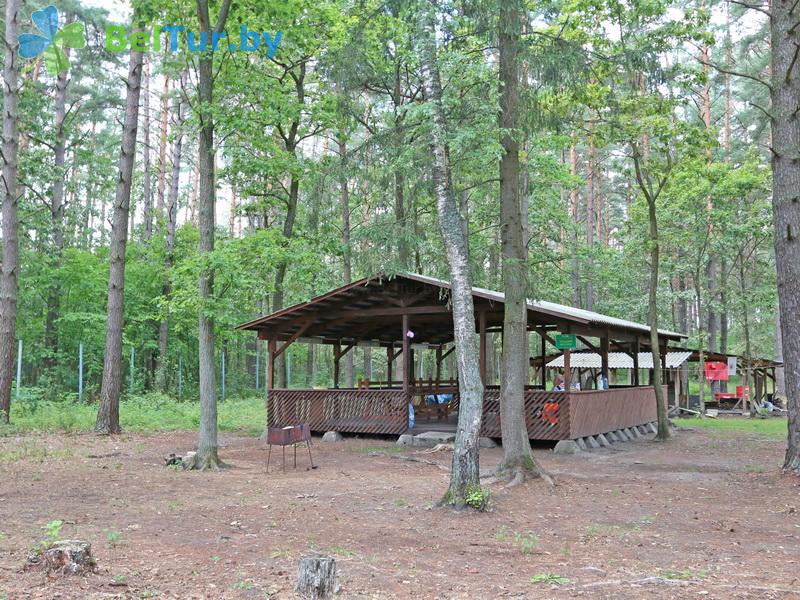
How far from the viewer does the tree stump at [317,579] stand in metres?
4.39

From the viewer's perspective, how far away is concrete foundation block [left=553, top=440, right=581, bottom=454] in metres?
13.8

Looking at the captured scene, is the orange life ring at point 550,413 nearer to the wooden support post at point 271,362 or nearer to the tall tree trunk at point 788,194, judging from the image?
the tall tree trunk at point 788,194

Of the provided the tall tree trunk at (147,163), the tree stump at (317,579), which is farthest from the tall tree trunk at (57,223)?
the tree stump at (317,579)

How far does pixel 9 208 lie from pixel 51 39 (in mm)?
6778

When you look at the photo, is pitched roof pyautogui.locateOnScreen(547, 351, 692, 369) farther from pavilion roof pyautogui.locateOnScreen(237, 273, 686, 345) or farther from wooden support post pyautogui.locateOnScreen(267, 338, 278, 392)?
wooden support post pyautogui.locateOnScreen(267, 338, 278, 392)

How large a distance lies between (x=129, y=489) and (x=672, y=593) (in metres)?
6.76

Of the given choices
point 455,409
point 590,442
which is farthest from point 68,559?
point 455,409

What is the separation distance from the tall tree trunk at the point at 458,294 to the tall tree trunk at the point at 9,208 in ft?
37.1

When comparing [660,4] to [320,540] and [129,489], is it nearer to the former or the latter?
[320,540]

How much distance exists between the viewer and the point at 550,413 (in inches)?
563

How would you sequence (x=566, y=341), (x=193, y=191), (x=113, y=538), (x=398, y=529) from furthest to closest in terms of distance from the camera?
1. (x=193, y=191)
2. (x=566, y=341)
3. (x=398, y=529)
4. (x=113, y=538)

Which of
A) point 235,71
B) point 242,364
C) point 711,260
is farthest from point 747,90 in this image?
point 242,364

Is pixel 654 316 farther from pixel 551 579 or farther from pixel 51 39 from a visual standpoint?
pixel 51 39

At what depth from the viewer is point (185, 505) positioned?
7.94 metres
